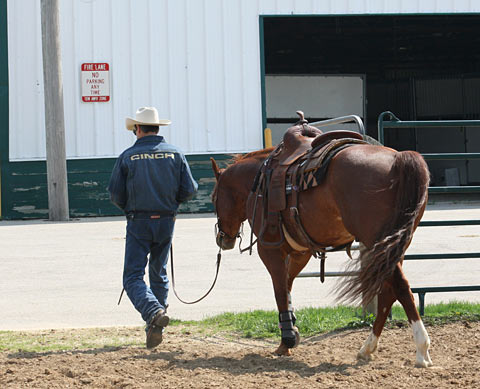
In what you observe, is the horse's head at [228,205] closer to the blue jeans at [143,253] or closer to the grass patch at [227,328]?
the blue jeans at [143,253]

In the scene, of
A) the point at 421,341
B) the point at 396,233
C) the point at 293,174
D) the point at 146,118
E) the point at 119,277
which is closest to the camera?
the point at 396,233

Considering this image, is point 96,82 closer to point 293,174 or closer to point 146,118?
point 146,118

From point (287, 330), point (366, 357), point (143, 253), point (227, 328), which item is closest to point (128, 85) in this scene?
point (227, 328)

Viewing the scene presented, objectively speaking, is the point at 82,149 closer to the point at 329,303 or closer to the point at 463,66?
the point at 329,303

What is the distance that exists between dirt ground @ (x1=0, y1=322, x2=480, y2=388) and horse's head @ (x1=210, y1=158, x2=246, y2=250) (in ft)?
2.92

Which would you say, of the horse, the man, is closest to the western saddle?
the horse

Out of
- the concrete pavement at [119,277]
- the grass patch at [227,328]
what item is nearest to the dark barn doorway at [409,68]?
the concrete pavement at [119,277]

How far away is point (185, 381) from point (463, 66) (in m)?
28.1

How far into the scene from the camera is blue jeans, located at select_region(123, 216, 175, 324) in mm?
5551

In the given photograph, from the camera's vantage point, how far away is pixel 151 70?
17172 millimetres

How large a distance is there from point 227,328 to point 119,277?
127 inches

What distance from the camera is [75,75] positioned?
56.1 ft

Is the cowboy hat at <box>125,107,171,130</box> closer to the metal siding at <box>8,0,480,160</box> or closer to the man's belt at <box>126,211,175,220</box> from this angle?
the man's belt at <box>126,211,175,220</box>

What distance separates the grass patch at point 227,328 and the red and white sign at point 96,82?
447 inches
